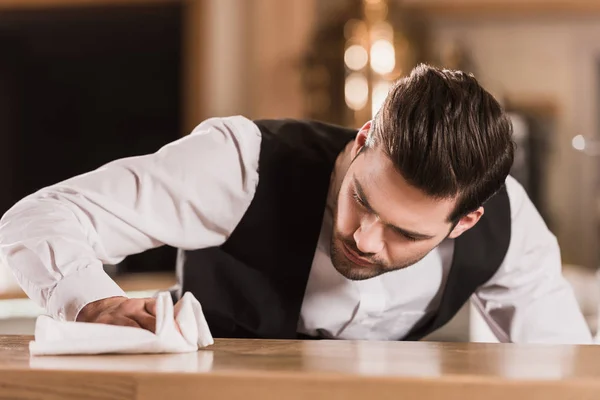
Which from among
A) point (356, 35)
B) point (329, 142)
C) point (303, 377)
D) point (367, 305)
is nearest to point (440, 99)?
point (329, 142)

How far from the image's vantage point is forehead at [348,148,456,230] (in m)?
1.36

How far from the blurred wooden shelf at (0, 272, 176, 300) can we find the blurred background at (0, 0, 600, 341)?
15mm

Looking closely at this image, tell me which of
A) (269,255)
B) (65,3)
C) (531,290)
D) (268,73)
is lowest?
(531,290)

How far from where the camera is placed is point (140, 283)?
4.55 metres

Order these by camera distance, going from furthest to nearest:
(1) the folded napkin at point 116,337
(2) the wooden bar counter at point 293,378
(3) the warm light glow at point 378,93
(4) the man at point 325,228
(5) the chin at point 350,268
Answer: (3) the warm light glow at point 378,93, (5) the chin at point 350,268, (4) the man at point 325,228, (1) the folded napkin at point 116,337, (2) the wooden bar counter at point 293,378

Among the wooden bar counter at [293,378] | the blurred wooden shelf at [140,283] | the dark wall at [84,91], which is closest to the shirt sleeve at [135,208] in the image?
the wooden bar counter at [293,378]

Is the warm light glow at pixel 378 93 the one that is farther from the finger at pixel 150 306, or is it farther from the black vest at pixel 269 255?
the finger at pixel 150 306

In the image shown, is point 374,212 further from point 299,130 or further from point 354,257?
point 299,130

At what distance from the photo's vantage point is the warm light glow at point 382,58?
4.38m

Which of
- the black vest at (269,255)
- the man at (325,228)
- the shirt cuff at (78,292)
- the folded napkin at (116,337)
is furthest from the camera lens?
the black vest at (269,255)

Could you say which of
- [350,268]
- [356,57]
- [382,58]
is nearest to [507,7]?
[382,58]

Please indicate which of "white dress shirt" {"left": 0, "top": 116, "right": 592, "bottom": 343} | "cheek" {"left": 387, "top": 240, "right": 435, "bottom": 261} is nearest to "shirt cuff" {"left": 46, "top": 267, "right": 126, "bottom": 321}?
"white dress shirt" {"left": 0, "top": 116, "right": 592, "bottom": 343}

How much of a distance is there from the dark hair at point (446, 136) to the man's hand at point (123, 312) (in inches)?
18.5

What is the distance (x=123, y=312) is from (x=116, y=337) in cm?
14
